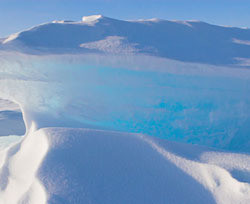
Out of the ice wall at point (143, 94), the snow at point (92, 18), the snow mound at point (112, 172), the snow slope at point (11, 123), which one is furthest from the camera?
the snow slope at point (11, 123)

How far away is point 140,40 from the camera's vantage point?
2.39 metres

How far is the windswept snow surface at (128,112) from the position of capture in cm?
171

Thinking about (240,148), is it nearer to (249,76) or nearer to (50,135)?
Result: (249,76)

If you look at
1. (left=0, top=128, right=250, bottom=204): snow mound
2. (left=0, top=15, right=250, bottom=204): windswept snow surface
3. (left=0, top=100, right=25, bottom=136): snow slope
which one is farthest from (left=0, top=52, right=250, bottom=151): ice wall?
(left=0, top=100, right=25, bottom=136): snow slope

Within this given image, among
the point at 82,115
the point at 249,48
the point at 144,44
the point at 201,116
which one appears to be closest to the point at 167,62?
the point at 144,44

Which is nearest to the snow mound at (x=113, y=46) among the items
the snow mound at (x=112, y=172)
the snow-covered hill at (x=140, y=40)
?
the snow-covered hill at (x=140, y=40)

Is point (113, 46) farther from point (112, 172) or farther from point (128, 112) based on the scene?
point (112, 172)

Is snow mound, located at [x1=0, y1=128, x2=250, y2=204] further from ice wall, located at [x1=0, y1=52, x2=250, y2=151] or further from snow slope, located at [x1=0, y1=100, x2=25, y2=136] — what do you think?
snow slope, located at [x1=0, y1=100, x2=25, y2=136]

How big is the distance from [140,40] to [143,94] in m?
0.55

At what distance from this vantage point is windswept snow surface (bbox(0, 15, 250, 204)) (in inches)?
67.4

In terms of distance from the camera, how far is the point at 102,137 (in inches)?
83.9

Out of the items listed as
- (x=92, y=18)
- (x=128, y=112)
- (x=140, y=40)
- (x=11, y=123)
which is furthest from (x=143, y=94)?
(x=11, y=123)

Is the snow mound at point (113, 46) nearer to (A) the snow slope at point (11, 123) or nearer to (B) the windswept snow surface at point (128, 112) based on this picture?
(B) the windswept snow surface at point (128, 112)

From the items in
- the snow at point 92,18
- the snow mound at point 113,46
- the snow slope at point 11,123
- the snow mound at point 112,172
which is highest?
the snow at point 92,18
